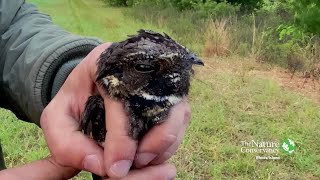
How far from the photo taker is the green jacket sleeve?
140 centimetres

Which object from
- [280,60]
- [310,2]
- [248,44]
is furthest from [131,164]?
[248,44]

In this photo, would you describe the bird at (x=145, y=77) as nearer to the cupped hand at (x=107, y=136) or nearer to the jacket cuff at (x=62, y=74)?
the cupped hand at (x=107, y=136)

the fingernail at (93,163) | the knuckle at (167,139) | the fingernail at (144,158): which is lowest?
the fingernail at (93,163)

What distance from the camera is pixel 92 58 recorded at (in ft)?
3.53

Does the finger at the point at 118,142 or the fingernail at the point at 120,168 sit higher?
the finger at the point at 118,142

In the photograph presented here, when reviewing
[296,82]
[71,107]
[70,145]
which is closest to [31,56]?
[71,107]

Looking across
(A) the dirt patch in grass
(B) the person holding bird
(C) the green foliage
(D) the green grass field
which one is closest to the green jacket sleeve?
(B) the person holding bird

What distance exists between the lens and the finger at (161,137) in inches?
37.3

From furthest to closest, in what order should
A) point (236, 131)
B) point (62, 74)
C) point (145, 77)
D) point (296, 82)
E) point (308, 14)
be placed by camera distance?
point (296, 82) → point (308, 14) → point (236, 131) → point (62, 74) → point (145, 77)

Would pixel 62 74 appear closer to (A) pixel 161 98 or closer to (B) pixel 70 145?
(B) pixel 70 145

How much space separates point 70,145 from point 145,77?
0.79 feet

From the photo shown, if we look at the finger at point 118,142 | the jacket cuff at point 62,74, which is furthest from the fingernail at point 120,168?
the jacket cuff at point 62,74

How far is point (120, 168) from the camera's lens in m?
0.95

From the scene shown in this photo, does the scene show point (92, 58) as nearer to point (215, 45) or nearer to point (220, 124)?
point (220, 124)
